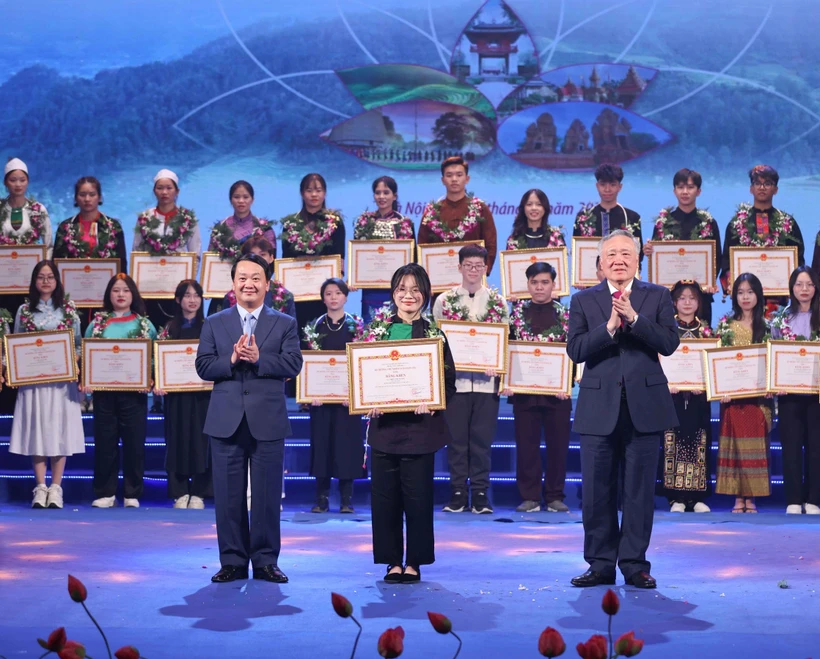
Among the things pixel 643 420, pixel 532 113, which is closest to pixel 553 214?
pixel 532 113

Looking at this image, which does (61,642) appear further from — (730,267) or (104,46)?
(104,46)

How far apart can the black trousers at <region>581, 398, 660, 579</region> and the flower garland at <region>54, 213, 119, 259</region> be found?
4963 mm

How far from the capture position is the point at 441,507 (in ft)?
25.9

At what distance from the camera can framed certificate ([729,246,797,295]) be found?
8.33m

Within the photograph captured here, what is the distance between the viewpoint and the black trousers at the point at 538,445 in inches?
306

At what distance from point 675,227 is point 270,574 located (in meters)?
4.68

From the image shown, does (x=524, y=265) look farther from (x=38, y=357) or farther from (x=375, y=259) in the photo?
(x=38, y=357)

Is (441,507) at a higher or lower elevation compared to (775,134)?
lower

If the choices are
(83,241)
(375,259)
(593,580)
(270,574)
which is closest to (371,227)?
(375,259)

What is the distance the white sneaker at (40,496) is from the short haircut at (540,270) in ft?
12.1

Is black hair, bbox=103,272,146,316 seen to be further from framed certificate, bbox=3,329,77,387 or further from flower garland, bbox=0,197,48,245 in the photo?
flower garland, bbox=0,197,48,245

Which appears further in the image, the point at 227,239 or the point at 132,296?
the point at 227,239

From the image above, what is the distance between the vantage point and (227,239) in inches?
339

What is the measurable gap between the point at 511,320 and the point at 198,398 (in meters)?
2.26
